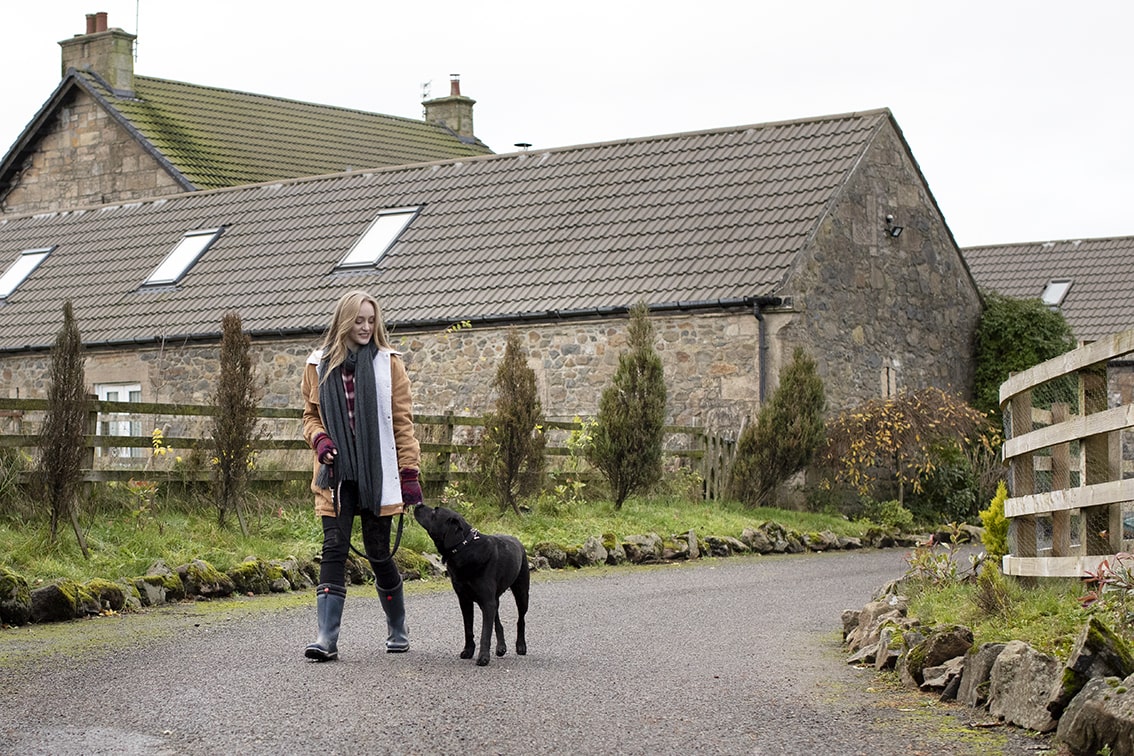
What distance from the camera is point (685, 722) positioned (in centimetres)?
662

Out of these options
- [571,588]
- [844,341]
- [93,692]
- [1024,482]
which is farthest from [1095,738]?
[844,341]

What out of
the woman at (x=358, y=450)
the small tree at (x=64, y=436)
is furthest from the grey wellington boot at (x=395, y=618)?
the small tree at (x=64, y=436)

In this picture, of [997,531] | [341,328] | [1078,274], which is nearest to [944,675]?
[997,531]

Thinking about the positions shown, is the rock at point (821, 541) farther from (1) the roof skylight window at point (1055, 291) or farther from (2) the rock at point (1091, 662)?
(1) the roof skylight window at point (1055, 291)

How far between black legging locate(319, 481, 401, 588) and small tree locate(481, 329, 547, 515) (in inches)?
314

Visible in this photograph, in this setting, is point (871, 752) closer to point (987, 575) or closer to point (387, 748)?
point (387, 748)

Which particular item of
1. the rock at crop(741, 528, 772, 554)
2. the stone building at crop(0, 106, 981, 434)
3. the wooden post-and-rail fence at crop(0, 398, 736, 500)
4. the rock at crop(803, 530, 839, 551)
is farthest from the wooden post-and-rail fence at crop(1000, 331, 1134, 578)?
the stone building at crop(0, 106, 981, 434)

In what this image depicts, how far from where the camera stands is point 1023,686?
6.47m

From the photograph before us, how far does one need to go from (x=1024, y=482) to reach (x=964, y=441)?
45.2ft

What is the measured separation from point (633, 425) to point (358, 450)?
388 inches

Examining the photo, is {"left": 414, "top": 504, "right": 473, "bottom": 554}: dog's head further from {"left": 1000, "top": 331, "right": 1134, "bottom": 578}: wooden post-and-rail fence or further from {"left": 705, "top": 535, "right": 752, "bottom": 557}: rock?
{"left": 705, "top": 535, "right": 752, "bottom": 557}: rock

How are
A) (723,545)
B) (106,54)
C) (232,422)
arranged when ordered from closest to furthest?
(232,422) < (723,545) < (106,54)

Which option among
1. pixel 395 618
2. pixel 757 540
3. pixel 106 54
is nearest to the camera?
pixel 395 618

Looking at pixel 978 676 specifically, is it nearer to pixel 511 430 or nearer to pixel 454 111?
pixel 511 430
